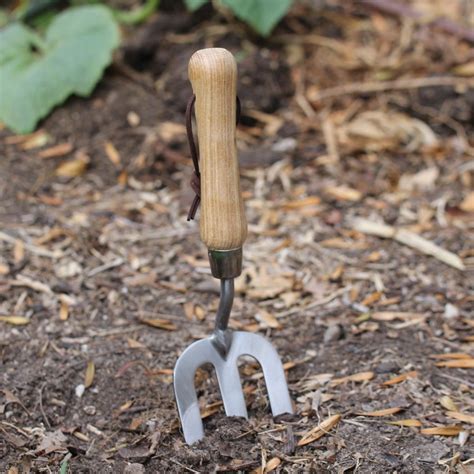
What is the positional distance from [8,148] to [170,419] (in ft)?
5.40

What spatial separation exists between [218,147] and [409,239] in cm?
113

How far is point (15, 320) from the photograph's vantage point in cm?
212

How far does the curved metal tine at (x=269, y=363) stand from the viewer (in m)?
1.81

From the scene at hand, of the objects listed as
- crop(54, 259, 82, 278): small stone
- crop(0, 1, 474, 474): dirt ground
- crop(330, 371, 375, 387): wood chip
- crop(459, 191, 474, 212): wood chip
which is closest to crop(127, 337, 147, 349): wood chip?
crop(0, 1, 474, 474): dirt ground

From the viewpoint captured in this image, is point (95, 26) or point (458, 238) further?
point (95, 26)

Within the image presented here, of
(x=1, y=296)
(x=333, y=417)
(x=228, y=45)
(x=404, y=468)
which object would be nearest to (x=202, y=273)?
(x=1, y=296)

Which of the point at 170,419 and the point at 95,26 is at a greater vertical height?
the point at 95,26

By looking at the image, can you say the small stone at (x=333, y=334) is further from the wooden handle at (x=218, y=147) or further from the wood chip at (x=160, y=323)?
the wooden handle at (x=218, y=147)

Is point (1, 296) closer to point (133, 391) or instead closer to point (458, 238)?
point (133, 391)

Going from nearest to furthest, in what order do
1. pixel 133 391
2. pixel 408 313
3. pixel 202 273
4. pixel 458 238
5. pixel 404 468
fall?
pixel 404 468 → pixel 133 391 → pixel 408 313 → pixel 202 273 → pixel 458 238

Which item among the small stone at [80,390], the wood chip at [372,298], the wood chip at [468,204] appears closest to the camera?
the small stone at [80,390]

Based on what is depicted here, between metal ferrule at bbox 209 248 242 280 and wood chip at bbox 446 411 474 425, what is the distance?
0.58 m

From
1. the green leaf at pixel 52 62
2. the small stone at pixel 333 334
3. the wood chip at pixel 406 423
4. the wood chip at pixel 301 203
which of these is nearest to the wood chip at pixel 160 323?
the small stone at pixel 333 334

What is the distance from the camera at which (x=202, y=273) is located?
241cm
